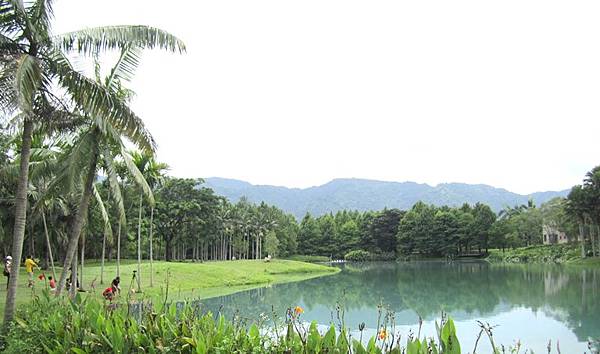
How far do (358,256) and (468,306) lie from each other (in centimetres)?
6442

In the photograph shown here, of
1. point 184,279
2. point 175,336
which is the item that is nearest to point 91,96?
point 175,336

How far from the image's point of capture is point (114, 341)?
5.85 meters

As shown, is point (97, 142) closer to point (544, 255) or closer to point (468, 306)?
point (468, 306)

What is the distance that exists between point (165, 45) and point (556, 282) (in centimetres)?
3456

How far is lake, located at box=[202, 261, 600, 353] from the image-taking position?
1602cm

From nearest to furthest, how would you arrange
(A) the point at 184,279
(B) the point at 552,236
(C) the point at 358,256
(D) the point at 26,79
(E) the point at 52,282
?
(D) the point at 26,79 → (E) the point at 52,282 → (A) the point at 184,279 → (C) the point at 358,256 → (B) the point at 552,236

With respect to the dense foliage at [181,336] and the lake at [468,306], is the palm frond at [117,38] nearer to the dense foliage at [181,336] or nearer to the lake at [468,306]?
the dense foliage at [181,336]

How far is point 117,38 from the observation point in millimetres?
10367

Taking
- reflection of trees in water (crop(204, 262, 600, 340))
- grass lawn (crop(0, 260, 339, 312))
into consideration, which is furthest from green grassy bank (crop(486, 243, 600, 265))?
grass lawn (crop(0, 260, 339, 312))

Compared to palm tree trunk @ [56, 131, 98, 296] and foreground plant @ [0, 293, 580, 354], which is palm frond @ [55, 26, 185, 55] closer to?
palm tree trunk @ [56, 131, 98, 296]

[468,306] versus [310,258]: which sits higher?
[468,306]

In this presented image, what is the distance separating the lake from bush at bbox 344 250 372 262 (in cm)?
4929

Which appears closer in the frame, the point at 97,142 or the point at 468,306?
the point at 97,142

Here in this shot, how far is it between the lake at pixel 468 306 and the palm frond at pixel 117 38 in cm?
773
